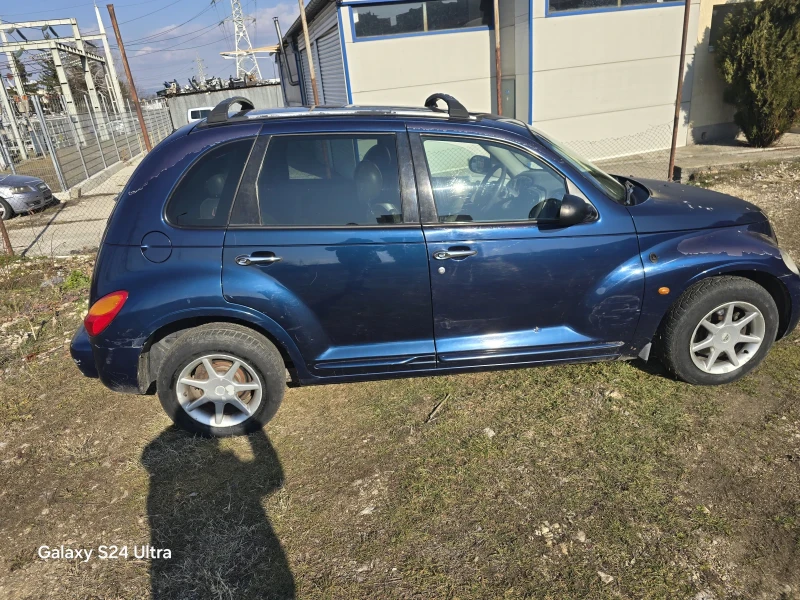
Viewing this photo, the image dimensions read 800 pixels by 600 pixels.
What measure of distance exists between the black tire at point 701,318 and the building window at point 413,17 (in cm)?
992

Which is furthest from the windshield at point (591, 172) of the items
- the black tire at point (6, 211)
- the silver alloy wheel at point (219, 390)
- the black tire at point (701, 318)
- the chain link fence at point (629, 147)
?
the black tire at point (6, 211)

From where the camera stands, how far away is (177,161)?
3.06 metres

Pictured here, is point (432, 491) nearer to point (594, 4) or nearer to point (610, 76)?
point (610, 76)

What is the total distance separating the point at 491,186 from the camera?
3.30m

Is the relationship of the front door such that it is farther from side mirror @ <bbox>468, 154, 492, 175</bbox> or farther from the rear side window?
the rear side window

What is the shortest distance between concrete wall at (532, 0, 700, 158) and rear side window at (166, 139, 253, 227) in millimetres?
9860

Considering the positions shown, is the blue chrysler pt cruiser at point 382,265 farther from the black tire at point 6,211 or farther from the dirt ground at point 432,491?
the black tire at point 6,211

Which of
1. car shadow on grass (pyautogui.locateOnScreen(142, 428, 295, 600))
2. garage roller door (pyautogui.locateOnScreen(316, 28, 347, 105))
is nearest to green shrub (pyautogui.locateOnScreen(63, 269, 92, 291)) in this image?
car shadow on grass (pyautogui.locateOnScreen(142, 428, 295, 600))

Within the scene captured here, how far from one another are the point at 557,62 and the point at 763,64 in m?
3.98

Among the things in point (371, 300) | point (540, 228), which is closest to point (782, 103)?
point (540, 228)

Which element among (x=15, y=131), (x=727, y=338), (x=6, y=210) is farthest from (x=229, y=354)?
(x=15, y=131)

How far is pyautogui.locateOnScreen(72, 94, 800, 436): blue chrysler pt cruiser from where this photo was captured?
9.96 ft

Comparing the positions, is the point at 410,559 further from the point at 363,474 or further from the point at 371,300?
the point at 371,300

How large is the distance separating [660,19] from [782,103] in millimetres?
3015
